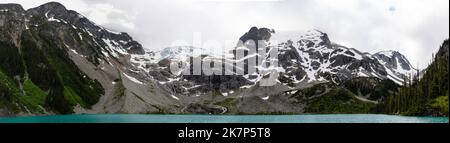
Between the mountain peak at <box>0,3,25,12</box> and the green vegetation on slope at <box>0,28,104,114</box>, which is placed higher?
the mountain peak at <box>0,3,25,12</box>

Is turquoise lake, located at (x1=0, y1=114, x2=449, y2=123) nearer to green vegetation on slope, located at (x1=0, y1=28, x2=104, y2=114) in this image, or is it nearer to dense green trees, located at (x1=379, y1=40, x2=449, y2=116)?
dense green trees, located at (x1=379, y1=40, x2=449, y2=116)

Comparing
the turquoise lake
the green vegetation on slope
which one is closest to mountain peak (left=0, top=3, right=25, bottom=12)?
the green vegetation on slope

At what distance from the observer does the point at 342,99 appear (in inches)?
6777

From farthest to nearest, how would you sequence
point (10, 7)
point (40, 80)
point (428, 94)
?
1. point (10, 7)
2. point (40, 80)
3. point (428, 94)

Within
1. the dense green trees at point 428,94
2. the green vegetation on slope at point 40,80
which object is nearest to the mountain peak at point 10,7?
the green vegetation on slope at point 40,80

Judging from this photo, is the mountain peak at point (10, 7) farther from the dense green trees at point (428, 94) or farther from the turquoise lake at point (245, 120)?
the dense green trees at point (428, 94)

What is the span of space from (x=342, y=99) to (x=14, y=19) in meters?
110

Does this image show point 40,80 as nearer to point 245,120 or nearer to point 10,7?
point 10,7

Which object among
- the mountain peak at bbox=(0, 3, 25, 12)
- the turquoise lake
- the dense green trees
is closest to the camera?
the turquoise lake

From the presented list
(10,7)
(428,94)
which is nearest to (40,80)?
(10,7)

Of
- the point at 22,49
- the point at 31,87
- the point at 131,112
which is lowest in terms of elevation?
the point at 131,112

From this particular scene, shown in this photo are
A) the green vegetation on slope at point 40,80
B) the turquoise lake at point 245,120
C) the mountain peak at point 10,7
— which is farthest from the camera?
the mountain peak at point 10,7
